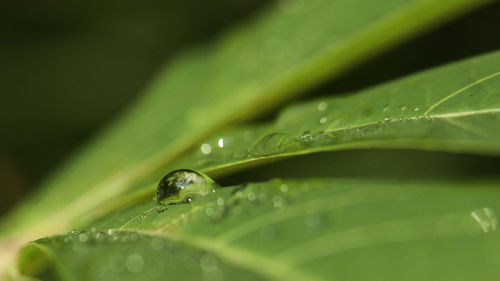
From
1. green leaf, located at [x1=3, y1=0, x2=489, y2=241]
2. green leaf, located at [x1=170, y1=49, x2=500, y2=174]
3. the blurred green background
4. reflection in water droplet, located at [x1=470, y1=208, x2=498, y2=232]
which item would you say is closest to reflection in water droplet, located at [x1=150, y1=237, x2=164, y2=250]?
green leaf, located at [x1=170, y1=49, x2=500, y2=174]

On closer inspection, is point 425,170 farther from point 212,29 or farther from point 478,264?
point 478,264

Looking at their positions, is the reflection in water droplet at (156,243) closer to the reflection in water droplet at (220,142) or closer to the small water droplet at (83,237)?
the small water droplet at (83,237)

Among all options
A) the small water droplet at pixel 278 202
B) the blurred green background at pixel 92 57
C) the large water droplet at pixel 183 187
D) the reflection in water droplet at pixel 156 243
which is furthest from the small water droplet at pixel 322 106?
the blurred green background at pixel 92 57

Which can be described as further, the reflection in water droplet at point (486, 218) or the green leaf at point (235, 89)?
the green leaf at point (235, 89)

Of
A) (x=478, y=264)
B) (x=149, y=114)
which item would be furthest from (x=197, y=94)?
(x=478, y=264)

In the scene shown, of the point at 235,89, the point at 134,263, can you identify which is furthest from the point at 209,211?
the point at 235,89

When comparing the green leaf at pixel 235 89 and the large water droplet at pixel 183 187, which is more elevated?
the green leaf at pixel 235 89

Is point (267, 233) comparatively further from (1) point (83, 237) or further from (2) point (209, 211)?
(1) point (83, 237)
